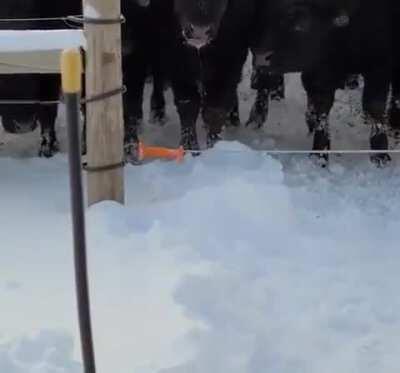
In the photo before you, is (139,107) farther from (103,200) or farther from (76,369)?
(76,369)

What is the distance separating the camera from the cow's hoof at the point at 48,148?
5.77 m

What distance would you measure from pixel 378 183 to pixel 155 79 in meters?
1.90

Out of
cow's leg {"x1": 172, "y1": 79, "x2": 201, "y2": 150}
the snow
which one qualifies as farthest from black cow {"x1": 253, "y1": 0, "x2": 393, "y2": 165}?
the snow

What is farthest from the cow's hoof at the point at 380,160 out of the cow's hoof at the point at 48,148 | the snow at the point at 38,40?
the snow at the point at 38,40

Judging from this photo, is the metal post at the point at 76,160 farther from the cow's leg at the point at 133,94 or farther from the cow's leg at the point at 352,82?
the cow's leg at the point at 352,82

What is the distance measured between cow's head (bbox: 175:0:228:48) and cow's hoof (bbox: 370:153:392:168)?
1.34 m

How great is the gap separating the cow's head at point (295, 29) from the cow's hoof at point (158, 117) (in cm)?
99

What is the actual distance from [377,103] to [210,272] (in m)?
2.84

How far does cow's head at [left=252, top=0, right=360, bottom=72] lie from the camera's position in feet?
18.7

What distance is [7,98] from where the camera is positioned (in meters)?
5.73

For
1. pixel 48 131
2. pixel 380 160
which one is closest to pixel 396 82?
pixel 380 160

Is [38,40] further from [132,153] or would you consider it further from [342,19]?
[342,19]

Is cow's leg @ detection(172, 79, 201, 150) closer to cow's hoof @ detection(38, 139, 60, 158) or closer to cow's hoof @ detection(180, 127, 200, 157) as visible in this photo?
cow's hoof @ detection(180, 127, 200, 157)

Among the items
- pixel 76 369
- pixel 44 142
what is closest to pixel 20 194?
pixel 44 142
